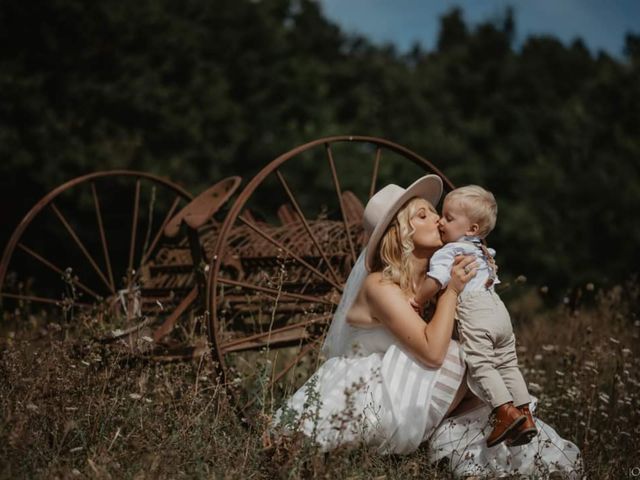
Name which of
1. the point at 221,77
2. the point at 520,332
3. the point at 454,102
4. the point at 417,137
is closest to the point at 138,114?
the point at 221,77

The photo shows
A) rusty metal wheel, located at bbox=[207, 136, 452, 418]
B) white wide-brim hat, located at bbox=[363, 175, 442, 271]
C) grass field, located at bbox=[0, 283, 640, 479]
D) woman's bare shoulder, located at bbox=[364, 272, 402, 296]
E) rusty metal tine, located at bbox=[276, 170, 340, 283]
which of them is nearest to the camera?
grass field, located at bbox=[0, 283, 640, 479]

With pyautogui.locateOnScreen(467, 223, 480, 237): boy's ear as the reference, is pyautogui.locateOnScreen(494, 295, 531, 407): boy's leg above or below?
below

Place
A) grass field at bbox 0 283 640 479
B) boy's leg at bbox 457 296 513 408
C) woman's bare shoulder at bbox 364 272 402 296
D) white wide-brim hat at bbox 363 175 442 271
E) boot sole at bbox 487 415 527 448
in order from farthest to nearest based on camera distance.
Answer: white wide-brim hat at bbox 363 175 442 271 → woman's bare shoulder at bbox 364 272 402 296 → boy's leg at bbox 457 296 513 408 → boot sole at bbox 487 415 527 448 → grass field at bbox 0 283 640 479

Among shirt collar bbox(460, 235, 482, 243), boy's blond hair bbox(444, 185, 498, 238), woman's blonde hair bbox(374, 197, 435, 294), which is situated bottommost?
woman's blonde hair bbox(374, 197, 435, 294)

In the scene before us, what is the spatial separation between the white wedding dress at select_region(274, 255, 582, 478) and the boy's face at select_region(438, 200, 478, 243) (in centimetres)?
51

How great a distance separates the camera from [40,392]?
10.9 feet

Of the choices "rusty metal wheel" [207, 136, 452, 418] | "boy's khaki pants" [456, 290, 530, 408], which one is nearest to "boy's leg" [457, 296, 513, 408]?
"boy's khaki pants" [456, 290, 530, 408]

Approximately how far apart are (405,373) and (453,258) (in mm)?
579

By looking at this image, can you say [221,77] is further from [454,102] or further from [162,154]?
[454,102]

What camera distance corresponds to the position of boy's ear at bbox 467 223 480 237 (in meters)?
3.56

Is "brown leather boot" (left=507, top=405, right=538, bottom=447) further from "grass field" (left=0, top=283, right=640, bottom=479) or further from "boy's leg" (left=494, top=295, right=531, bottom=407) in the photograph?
"grass field" (left=0, top=283, right=640, bottom=479)

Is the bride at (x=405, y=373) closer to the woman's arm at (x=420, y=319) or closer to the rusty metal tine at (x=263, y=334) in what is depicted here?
the woman's arm at (x=420, y=319)

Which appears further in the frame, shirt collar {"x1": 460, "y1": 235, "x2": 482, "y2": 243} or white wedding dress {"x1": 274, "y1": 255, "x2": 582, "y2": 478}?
shirt collar {"x1": 460, "y1": 235, "x2": 482, "y2": 243}

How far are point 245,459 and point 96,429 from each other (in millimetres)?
658
